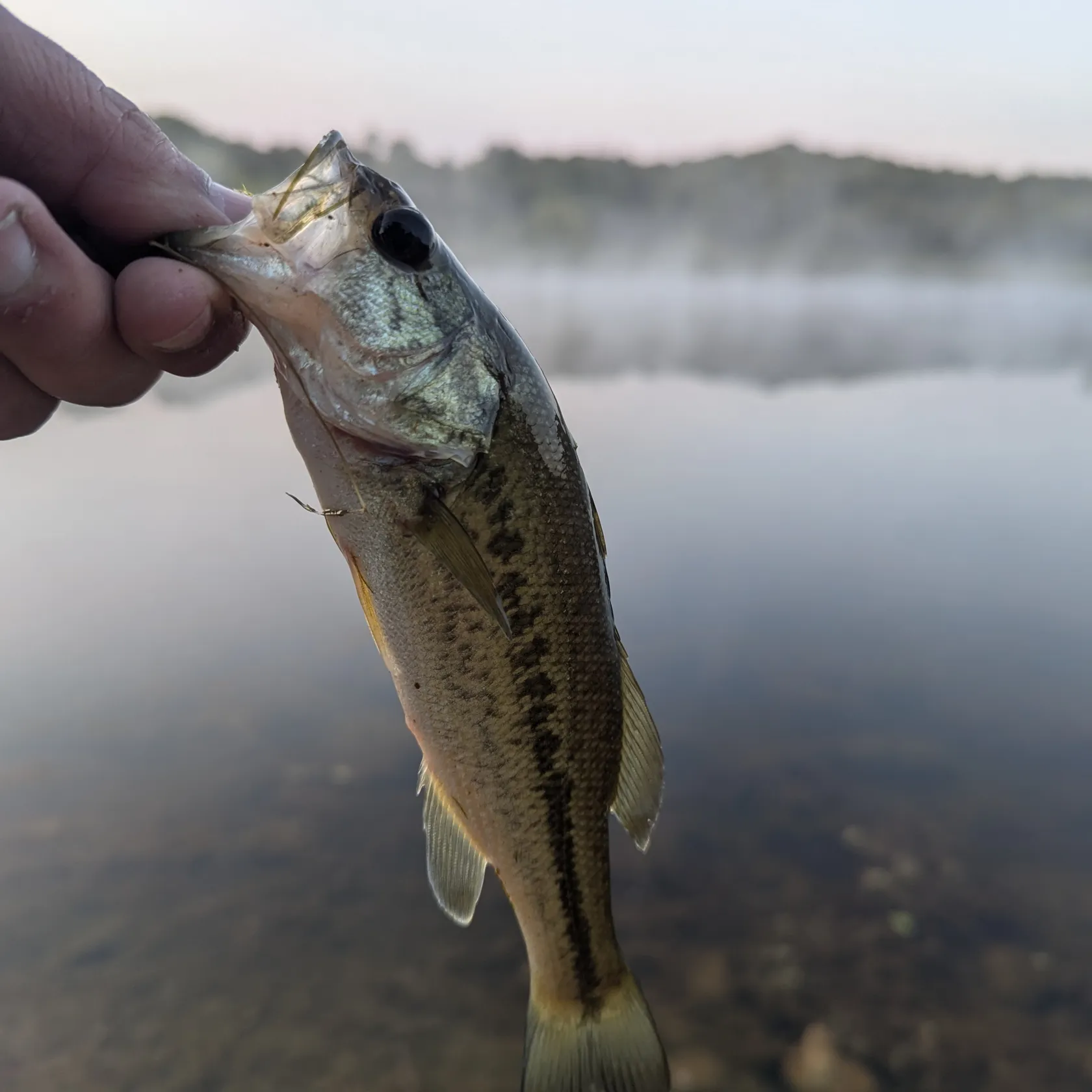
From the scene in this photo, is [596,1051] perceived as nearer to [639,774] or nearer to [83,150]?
Result: [639,774]

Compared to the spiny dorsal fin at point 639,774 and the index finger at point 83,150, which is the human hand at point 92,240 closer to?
the index finger at point 83,150

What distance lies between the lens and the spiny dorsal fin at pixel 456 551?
145cm

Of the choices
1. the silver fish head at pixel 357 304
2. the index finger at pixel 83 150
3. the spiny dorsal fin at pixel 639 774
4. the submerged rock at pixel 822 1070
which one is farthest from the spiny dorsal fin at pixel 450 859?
the submerged rock at pixel 822 1070

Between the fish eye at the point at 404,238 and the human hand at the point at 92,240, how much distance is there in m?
0.33

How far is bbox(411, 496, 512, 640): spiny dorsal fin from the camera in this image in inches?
57.0

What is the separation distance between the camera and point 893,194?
2451 inches

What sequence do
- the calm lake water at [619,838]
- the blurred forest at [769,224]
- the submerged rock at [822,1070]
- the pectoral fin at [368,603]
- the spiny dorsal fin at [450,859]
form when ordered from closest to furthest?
the pectoral fin at [368,603] < the spiny dorsal fin at [450,859] < the submerged rock at [822,1070] < the calm lake water at [619,838] < the blurred forest at [769,224]

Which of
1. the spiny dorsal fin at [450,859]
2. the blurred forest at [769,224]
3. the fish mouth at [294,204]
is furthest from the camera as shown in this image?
the blurred forest at [769,224]

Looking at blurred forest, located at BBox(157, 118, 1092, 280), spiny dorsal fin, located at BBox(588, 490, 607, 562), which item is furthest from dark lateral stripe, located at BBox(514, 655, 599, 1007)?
blurred forest, located at BBox(157, 118, 1092, 280)

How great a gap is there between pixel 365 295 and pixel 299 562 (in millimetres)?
4935

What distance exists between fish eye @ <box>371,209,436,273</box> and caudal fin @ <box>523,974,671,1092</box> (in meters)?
1.79

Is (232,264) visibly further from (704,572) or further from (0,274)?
(704,572)

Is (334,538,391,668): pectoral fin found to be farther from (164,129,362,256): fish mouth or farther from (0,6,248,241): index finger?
(0,6,248,241): index finger

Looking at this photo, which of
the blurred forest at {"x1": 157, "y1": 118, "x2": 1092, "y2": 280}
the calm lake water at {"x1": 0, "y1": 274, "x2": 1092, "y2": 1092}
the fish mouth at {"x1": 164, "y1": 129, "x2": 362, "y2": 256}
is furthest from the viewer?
the blurred forest at {"x1": 157, "y1": 118, "x2": 1092, "y2": 280}
